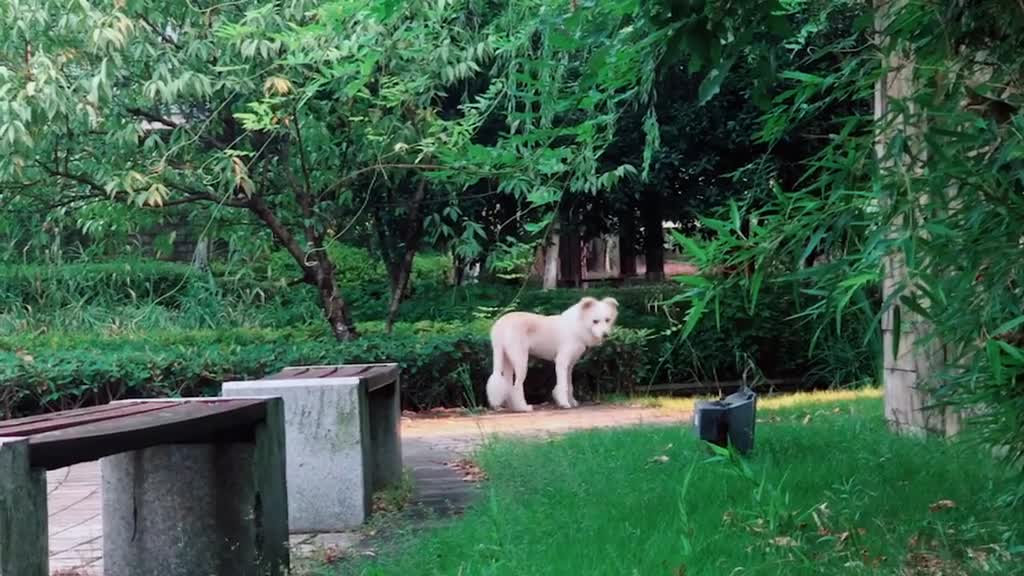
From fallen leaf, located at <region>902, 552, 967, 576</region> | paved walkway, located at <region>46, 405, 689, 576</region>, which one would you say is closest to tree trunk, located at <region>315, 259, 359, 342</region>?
paved walkway, located at <region>46, 405, 689, 576</region>

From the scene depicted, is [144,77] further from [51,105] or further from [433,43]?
[433,43]

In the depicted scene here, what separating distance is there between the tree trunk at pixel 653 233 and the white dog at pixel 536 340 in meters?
5.62

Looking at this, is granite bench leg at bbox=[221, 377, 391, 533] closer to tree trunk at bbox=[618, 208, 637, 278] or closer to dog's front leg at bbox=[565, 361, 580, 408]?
dog's front leg at bbox=[565, 361, 580, 408]

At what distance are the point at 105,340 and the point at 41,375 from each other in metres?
2.16

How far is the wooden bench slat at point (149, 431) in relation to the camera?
2547 mm

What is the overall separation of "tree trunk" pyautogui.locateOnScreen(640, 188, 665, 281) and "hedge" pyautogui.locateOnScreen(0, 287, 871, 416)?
218cm

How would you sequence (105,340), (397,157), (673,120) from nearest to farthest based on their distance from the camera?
(397,157) < (105,340) < (673,120)

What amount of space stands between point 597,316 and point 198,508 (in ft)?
22.8

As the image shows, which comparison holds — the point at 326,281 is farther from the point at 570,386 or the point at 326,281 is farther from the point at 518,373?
the point at 570,386

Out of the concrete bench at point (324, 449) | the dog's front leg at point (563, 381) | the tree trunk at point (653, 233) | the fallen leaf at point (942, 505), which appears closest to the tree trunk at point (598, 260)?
the tree trunk at point (653, 233)

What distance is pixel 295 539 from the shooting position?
16.5 feet

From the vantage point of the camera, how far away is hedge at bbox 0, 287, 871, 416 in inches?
371

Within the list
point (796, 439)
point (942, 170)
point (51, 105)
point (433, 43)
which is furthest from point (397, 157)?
point (942, 170)

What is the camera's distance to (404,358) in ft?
34.1
